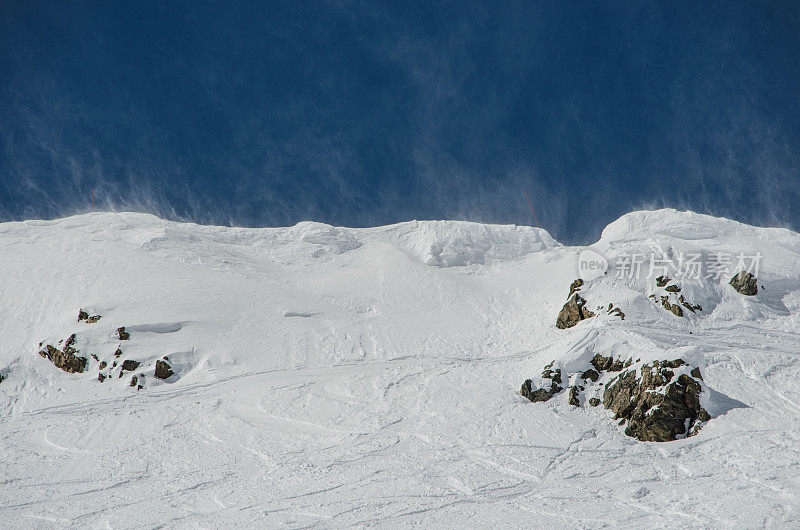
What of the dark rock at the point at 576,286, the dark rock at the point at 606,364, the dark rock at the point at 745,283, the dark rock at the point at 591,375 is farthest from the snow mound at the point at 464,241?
the dark rock at the point at 591,375

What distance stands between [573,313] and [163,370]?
25.3 metres

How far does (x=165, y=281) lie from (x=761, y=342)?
Result: 127 ft

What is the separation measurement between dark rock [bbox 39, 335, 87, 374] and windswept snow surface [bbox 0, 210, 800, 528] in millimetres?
502

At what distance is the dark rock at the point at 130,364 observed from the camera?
29.1 metres

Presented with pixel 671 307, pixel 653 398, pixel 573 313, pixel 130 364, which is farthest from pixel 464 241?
pixel 653 398

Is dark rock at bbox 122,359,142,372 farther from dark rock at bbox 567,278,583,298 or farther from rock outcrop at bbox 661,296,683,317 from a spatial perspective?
rock outcrop at bbox 661,296,683,317

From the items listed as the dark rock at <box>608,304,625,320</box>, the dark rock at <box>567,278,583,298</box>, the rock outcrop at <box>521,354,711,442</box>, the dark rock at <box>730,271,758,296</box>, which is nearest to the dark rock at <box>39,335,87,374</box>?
the rock outcrop at <box>521,354,711,442</box>

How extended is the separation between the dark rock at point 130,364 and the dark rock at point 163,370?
1289mm

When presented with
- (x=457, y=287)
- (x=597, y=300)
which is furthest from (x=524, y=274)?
(x=597, y=300)

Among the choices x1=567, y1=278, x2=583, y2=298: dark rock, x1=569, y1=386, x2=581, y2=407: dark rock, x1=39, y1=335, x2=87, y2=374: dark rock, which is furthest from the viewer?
x1=567, y1=278, x2=583, y2=298: dark rock

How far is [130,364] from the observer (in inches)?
1152

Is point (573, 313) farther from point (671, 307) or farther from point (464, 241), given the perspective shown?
point (464, 241)

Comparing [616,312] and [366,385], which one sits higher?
[616,312]

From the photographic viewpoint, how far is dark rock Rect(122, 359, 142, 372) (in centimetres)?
2911
